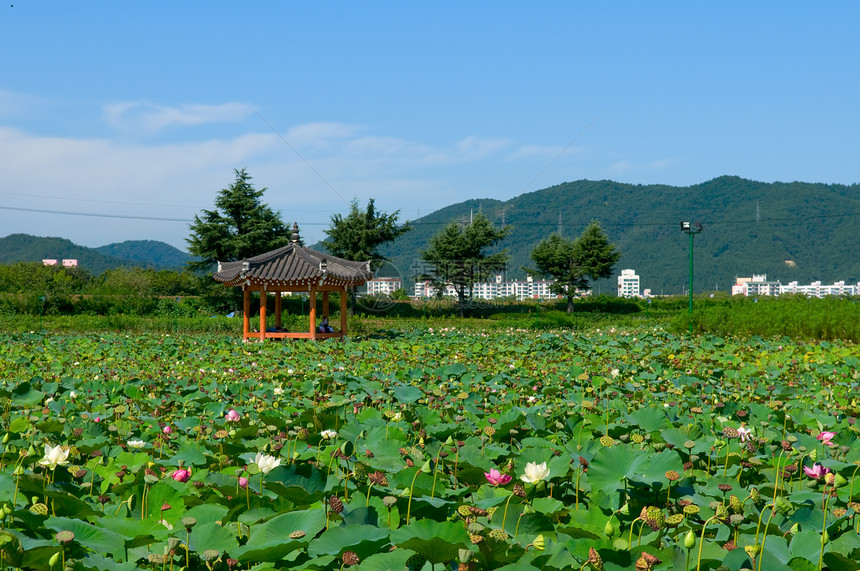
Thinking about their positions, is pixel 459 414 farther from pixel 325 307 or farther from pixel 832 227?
pixel 832 227

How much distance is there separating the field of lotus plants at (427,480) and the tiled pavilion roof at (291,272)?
31.2 feet

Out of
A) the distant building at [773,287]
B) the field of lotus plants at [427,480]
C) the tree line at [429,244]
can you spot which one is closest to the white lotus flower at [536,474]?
the field of lotus plants at [427,480]

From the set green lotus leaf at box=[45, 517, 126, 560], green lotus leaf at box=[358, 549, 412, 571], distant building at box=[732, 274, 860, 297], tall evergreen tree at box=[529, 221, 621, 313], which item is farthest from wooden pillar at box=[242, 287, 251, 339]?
distant building at box=[732, 274, 860, 297]

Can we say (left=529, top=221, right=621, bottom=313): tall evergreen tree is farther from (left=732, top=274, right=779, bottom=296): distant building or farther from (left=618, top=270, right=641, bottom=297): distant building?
(left=618, top=270, right=641, bottom=297): distant building

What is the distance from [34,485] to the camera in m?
2.10

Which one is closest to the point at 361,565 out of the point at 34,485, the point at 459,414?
the point at 34,485

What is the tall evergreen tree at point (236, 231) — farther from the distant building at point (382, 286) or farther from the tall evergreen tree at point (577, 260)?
the tall evergreen tree at point (577, 260)

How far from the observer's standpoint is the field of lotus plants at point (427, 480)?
1614 mm

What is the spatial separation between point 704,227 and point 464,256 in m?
109

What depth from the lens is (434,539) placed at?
1463 mm

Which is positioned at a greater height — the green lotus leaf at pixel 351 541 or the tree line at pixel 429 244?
the tree line at pixel 429 244

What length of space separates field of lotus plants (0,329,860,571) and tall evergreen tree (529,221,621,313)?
36.7 m

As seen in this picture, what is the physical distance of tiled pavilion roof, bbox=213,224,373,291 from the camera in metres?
14.7

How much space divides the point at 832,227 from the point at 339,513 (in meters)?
147
